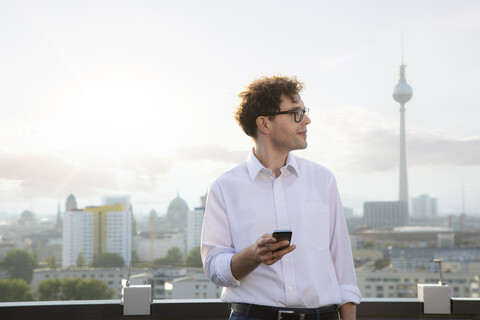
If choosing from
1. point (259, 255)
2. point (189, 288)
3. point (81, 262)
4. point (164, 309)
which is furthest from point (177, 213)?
point (259, 255)

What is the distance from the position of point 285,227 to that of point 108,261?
3036cm

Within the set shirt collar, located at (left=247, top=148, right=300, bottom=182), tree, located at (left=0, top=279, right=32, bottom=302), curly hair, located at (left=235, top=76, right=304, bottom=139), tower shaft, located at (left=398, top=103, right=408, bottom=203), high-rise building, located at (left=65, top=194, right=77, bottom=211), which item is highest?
tower shaft, located at (left=398, top=103, right=408, bottom=203)

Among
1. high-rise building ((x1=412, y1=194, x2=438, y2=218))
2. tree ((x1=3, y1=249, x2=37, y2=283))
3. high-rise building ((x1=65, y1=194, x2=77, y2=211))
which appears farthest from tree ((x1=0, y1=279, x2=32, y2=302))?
high-rise building ((x1=412, y1=194, x2=438, y2=218))

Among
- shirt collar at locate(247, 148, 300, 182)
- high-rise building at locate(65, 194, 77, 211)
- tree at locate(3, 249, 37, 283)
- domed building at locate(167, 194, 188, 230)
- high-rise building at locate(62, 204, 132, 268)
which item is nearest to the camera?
shirt collar at locate(247, 148, 300, 182)

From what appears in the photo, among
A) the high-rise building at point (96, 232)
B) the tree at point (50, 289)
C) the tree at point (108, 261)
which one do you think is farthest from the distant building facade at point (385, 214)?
the tree at point (50, 289)

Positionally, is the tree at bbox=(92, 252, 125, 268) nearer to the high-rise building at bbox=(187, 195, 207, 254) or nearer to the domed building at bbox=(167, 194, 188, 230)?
the domed building at bbox=(167, 194, 188, 230)

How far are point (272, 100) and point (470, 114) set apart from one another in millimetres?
40542

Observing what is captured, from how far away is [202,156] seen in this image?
121ft

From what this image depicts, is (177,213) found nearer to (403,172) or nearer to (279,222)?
(279,222)

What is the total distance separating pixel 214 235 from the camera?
1429mm

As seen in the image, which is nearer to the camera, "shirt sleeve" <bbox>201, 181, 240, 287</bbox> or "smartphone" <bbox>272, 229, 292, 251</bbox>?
"smartphone" <bbox>272, 229, 292, 251</bbox>

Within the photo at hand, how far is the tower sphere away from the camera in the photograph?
54.1 m

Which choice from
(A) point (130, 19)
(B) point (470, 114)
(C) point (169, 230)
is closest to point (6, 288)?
(C) point (169, 230)

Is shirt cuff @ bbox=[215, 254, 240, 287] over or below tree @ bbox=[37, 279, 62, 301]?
over
